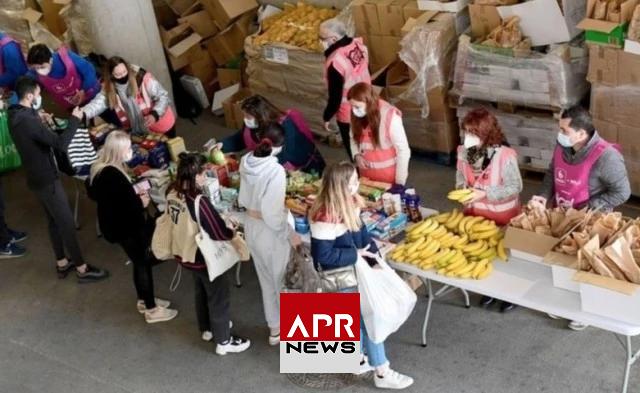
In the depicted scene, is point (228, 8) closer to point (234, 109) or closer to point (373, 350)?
point (234, 109)

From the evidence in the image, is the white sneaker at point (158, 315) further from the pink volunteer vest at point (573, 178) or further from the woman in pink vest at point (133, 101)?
the pink volunteer vest at point (573, 178)

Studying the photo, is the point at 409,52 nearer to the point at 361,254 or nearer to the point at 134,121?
the point at 134,121

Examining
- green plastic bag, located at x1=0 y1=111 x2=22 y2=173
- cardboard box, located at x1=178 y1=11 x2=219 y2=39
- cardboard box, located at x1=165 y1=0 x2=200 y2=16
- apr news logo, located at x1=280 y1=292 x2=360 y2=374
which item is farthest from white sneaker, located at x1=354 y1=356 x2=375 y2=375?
cardboard box, located at x1=165 y1=0 x2=200 y2=16

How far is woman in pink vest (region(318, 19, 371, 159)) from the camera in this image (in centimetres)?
673

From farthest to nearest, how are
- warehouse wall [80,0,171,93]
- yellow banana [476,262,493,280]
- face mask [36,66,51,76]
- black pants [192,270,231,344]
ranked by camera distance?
1. warehouse wall [80,0,171,93]
2. face mask [36,66,51,76]
3. black pants [192,270,231,344]
4. yellow banana [476,262,493,280]

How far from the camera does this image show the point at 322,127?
8.42 m

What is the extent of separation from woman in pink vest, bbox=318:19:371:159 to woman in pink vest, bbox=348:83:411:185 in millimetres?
863

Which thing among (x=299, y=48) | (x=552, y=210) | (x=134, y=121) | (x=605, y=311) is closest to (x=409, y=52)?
(x=299, y=48)

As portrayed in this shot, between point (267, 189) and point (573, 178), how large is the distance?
5.64 feet

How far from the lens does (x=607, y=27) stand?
20.2 ft

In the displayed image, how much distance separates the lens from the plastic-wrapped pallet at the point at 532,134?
6914mm

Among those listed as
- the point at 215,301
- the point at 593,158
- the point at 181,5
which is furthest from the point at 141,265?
the point at 181,5

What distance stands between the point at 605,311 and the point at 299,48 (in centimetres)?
445

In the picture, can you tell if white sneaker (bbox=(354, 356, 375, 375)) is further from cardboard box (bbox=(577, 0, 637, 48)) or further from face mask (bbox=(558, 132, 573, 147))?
cardboard box (bbox=(577, 0, 637, 48))
